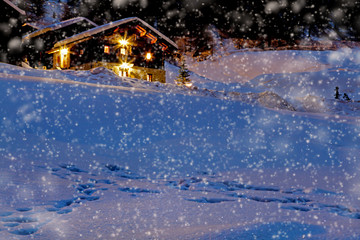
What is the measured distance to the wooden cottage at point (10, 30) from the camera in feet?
77.6

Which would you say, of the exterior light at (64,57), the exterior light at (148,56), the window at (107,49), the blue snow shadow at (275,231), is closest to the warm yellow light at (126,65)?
the window at (107,49)

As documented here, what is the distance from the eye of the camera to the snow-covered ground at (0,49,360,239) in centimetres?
281

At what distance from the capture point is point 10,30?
2402cm

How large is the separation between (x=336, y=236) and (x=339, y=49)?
7064 cm

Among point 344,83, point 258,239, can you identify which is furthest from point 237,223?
point 344,83

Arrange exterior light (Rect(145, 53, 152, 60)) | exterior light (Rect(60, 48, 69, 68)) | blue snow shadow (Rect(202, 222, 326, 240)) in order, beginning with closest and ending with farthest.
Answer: blue snow shadow (Rect(202, 222, 326, 240))
exterior light (Rect(60, 48, 69, 68))
exterior light (Rect(145, 53, 152, 60))

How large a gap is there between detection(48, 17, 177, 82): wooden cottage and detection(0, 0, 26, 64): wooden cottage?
3519 millimetres

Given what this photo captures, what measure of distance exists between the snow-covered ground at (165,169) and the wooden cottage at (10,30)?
13224mm

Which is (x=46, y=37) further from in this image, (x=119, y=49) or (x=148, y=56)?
(x=148, y=56)

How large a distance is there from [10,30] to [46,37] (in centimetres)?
897

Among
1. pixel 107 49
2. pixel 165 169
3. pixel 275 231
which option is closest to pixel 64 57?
pixel 107 49

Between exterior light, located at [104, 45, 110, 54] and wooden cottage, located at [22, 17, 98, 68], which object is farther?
wooden cottage, located at [22, 17, 98, 68]

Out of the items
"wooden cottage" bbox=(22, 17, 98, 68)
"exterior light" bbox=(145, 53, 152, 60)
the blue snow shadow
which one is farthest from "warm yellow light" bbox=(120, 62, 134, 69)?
the blue snow shadow

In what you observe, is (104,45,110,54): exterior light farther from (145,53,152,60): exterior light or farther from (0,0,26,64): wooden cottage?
(0,0,26,64): wooden cottage
